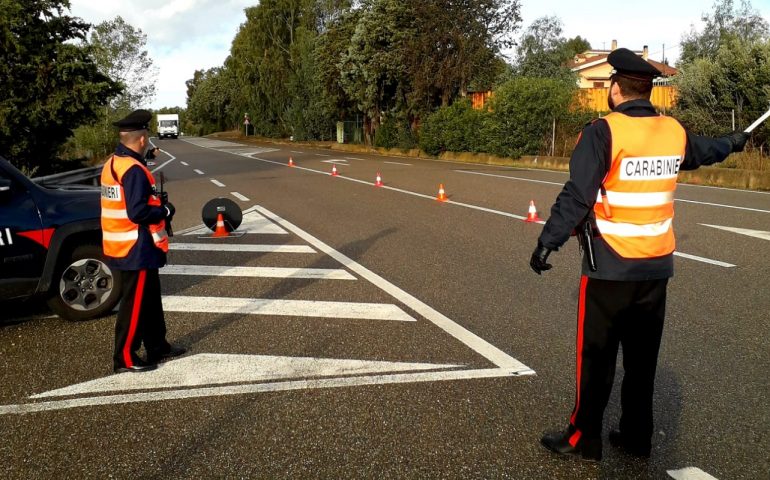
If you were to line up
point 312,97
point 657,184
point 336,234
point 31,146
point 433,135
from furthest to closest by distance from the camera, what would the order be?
point 312,97, point 433,135, point 31,146, point 336,234, point 657,184

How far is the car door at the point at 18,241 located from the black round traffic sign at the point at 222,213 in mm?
4679

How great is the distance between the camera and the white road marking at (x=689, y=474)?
3.03 metres

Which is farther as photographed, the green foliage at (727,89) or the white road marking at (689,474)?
the green foliage at (727,89)

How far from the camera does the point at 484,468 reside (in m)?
3.14

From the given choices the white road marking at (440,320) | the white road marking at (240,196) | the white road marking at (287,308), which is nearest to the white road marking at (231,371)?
the white road marking at (440,320)

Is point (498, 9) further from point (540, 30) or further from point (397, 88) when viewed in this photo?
point (540, 30)

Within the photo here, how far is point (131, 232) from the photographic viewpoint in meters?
4.47

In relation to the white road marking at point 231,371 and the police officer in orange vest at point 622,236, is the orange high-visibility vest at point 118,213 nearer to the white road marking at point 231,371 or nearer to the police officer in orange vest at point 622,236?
the white road marking at point 231,371

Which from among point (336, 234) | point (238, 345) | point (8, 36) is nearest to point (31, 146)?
point (8, 36)

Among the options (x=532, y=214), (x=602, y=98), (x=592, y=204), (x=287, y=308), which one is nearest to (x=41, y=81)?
(x=532, y=214)

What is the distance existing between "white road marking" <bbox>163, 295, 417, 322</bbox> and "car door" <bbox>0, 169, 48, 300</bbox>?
3.92 feet

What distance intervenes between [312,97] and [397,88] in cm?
1810

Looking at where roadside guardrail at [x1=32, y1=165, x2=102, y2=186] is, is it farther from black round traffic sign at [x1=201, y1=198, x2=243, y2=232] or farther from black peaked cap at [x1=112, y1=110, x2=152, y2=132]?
black peaked cap at [x1=112, y1=110, x2=152, y2=132]

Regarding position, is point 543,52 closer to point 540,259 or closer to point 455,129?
point 455,129
